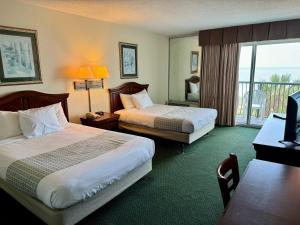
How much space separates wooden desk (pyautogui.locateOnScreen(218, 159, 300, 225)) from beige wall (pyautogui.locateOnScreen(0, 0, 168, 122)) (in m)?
3.16

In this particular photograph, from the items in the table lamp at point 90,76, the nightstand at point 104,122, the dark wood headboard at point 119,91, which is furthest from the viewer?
the dark wood headboard at point 119,91

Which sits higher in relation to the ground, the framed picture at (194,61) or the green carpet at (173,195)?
the framed picture at (194,61)

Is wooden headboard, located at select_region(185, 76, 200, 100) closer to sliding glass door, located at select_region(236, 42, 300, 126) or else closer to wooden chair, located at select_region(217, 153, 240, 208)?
sliding glass door, located at select_region(236, 42, 300, 126)

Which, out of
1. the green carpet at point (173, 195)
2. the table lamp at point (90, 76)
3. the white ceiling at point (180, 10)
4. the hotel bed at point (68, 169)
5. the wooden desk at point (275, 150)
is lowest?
the green carpet at point (173, 195)

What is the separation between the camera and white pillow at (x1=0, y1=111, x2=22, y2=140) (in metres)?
2.70

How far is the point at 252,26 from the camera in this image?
4.53 m

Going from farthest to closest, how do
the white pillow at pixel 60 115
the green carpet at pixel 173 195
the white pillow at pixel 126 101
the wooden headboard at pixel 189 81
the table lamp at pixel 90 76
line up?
the wooden headboard at pixel 189 81, the white pillow at pixel 126 101, the table lamp at pixel 90 76, the white pillow at pixel 60 115, the green carpet at pixel 173 195

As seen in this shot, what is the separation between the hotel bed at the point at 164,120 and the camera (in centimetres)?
366

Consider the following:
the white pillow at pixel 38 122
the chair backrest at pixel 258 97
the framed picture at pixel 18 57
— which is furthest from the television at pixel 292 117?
the chair backrest at pixel 258 97

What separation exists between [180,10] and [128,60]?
1738 mm

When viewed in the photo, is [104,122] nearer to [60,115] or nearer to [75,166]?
[60,115]

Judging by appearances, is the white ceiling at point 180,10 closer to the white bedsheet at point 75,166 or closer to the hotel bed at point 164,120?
the hotel bed at point 164,120

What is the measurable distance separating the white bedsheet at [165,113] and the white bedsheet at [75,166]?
1.13 metres

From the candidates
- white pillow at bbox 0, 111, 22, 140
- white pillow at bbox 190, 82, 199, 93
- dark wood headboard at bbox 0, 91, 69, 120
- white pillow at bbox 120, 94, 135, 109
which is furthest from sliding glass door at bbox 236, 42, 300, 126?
white pillow at bbox 0, 111, 22, 140
